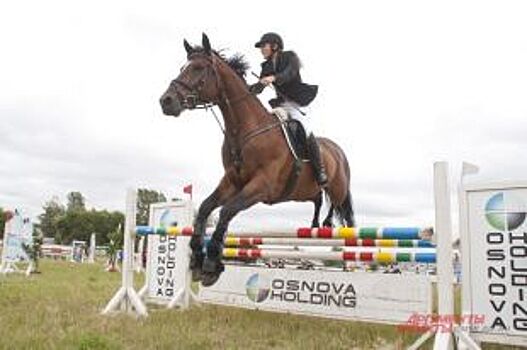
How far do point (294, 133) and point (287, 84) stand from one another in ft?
1.86

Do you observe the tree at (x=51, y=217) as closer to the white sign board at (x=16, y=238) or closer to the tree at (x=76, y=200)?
the tree at (x=76, y=200)

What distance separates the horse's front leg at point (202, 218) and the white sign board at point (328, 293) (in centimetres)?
171

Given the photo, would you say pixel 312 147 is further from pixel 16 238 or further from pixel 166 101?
pixel 16 238

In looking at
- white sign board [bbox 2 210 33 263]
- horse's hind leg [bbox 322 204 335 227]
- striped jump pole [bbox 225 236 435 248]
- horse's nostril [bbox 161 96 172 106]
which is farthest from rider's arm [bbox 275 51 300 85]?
white sign board [bbox 2 210 33 263]

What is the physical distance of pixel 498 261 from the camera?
4.37 meters

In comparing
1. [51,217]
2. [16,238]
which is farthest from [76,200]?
[16,238]

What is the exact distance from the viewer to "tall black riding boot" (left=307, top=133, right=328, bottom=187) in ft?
18.0

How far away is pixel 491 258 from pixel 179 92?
2.62 metres

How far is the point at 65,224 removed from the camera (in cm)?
7150

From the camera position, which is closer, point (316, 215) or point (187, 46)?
point (187, 46)

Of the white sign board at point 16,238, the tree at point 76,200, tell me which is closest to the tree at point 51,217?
the tree at point 76,200

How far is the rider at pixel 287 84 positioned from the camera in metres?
5.31

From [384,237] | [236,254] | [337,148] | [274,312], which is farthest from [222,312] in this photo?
[384,237]

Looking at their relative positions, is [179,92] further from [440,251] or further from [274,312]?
[274,312]
